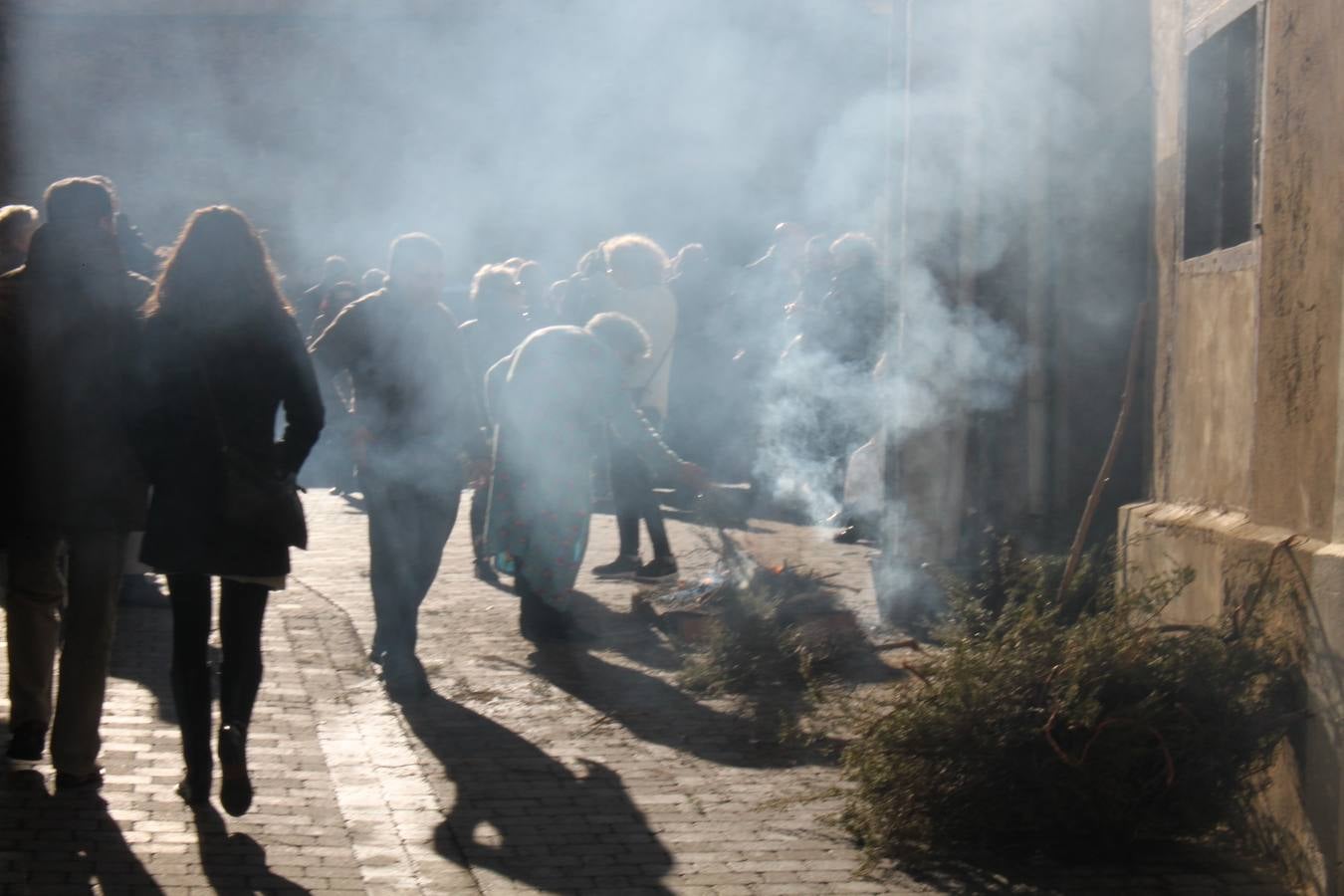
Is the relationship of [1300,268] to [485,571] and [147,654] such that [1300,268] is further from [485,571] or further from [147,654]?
[485,571]

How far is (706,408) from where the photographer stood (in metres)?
13.8

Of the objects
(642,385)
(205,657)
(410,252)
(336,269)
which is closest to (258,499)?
(205,657)

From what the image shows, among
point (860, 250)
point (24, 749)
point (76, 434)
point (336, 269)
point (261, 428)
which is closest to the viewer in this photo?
point (261, 428)

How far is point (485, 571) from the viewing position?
415 inches

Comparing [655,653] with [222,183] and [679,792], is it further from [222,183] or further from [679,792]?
[222,183]

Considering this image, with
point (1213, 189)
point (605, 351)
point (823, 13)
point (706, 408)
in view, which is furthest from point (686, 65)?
point (1213, 189)

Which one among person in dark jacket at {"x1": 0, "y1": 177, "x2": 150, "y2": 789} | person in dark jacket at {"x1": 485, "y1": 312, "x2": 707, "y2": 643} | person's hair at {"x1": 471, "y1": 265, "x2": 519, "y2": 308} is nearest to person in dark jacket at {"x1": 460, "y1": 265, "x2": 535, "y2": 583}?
person's hair at {"x1": 471, "y1": 265, "x2": 519, "y2": 308}

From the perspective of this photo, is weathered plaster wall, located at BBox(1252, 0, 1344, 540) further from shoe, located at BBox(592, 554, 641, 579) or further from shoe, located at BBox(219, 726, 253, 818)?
shoe, located at BBox(592, 554, 641, 579)

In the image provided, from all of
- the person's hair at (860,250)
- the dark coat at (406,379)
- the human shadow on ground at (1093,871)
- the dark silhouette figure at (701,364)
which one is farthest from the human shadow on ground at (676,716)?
the dark silhouette figure at (701,364)

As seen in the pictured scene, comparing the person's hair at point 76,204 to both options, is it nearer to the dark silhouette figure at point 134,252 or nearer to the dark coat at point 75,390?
the dark coat at point 75,390

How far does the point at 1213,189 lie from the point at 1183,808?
2.38 meters

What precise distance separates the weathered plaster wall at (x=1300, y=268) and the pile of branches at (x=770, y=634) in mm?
2617

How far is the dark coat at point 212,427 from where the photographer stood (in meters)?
5.14

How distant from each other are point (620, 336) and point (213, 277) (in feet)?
12.7
